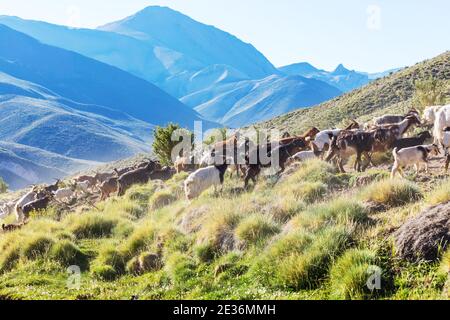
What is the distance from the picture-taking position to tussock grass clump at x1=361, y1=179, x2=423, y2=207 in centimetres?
1141

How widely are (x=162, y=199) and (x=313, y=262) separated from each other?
11.0 m

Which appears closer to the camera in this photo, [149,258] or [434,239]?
[434,239]

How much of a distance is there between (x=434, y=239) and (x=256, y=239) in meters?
3.82

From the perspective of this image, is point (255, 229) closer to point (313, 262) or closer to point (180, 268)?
point (180, 268)

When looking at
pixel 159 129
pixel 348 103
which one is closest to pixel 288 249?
pixel 159 129

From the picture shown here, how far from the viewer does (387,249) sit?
885 cm

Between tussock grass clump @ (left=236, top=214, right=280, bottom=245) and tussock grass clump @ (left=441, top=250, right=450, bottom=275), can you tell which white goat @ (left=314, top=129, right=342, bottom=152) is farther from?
tussock grass clump @ (left=441, top=250, right=450, bottom=275)

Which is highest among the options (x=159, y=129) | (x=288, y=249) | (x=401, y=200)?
(x=159, y=129)

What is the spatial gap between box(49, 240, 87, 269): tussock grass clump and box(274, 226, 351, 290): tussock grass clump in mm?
6107

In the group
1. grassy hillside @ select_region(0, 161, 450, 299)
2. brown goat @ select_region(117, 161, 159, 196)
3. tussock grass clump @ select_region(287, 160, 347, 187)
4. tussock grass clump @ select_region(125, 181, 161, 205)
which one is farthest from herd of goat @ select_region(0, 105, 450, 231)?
tussock grass clump @ select_region(125, 181, 161, 205)

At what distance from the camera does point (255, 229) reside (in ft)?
36.9

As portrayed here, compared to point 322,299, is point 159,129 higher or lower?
higher

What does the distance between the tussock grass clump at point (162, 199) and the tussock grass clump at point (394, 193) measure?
899 centimetres
